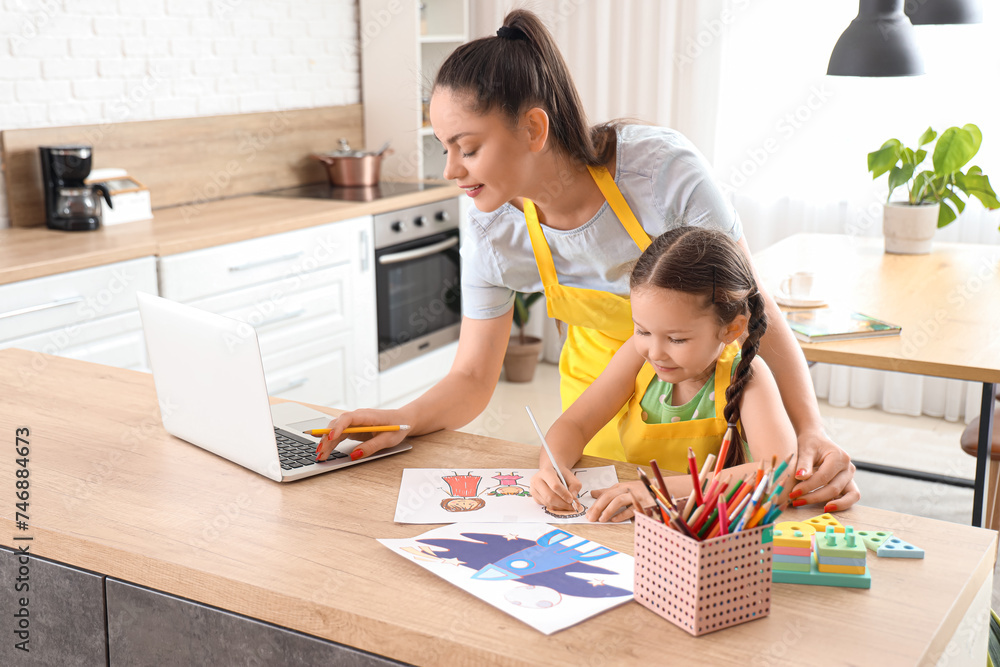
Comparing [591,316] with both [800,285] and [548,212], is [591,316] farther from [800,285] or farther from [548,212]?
[800,285]

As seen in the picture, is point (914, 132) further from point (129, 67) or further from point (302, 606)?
point (302, 606)

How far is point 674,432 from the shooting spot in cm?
151

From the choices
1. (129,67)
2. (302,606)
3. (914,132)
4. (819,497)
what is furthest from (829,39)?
(302,606)

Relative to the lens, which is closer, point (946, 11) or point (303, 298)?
point (946, 11)

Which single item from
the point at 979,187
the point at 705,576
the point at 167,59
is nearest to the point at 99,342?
the point at 167,59

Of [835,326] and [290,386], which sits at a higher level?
[835,326]

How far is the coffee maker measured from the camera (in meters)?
3.20

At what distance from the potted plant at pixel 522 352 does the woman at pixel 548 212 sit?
273 centimetres

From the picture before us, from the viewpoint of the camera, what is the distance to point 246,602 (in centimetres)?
106

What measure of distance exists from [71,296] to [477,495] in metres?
1.95

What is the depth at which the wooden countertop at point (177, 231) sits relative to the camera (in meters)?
2.77

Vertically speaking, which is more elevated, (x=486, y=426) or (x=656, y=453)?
(x=656, y=453)

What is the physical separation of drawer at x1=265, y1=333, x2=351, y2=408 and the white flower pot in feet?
6.84

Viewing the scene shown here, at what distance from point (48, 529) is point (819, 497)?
993 millimetres
